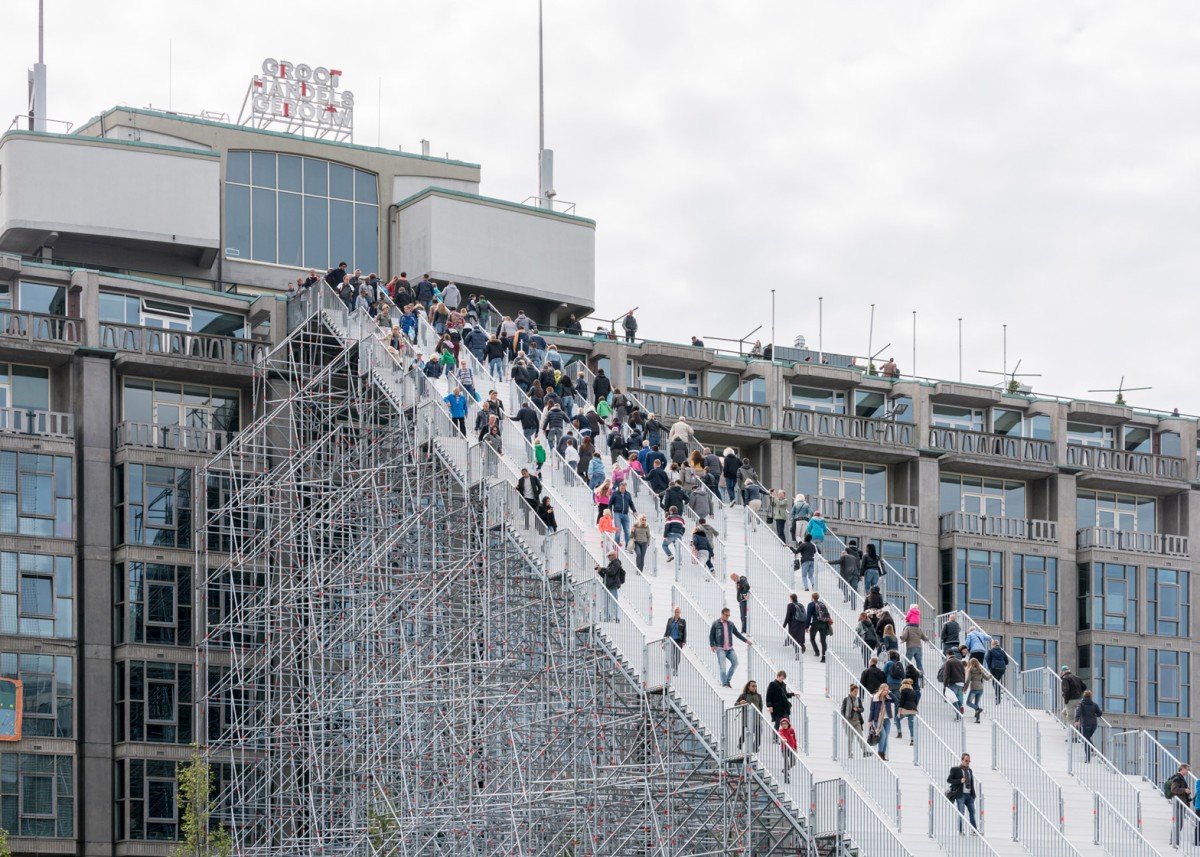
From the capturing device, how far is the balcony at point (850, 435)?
7381cm

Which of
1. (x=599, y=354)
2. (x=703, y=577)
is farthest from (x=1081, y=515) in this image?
(x=703, y=577)

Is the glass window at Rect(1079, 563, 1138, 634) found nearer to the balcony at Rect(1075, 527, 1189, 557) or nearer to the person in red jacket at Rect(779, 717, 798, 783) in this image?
the balcony at Rect(1075, 527, 1189, 557)

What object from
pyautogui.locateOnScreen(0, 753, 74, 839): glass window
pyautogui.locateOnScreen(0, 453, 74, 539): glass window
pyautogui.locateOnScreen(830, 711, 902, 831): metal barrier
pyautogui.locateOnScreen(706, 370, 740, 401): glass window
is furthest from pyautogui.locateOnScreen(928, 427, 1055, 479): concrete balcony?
pyautogui.locateOnScreen(830, 711, 902, 831): metal barrier

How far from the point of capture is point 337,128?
73438 mm

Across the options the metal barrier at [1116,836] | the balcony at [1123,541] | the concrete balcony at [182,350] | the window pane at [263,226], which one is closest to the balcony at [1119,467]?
the balcony at [1123,541]

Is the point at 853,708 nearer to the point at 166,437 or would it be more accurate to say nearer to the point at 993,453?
the point at 166,437

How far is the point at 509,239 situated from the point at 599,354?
4439mm

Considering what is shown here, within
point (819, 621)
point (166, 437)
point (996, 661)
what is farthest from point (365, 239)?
point (819, 621)

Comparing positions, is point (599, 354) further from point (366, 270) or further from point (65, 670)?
point (65, 670)

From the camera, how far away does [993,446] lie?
76.6m

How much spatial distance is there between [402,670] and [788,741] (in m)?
16.5

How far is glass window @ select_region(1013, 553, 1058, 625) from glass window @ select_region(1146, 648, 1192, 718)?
3525 mm

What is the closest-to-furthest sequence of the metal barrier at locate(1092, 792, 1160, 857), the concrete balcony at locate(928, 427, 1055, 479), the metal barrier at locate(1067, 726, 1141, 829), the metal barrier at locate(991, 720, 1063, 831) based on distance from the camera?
the metal barrier at locate(1092, 792, 1160, 857) < the metal barrier at locate(991, 720, 1063, 831) < the metal barrier at locate(1067, 726, 1141, 829) < the concrete balcony at locate(928, 427, 1055, 479)

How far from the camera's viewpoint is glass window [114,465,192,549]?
61.6 m
